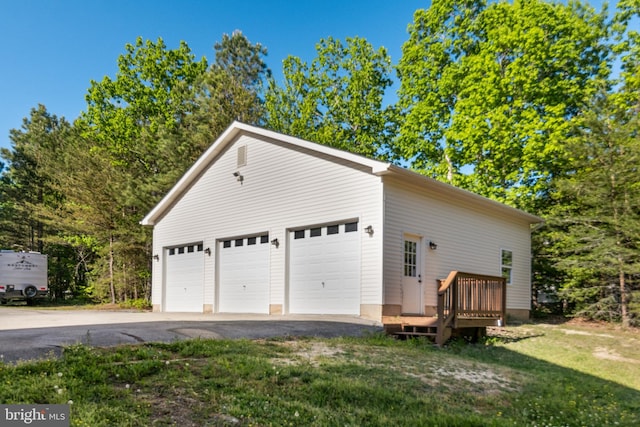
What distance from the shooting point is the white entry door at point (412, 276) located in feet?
34.0

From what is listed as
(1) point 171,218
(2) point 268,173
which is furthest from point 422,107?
(1) point 171,218

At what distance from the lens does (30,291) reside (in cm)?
2306

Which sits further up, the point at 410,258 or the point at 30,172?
the point at 30,172

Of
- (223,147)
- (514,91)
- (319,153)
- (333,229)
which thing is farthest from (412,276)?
(514,91)

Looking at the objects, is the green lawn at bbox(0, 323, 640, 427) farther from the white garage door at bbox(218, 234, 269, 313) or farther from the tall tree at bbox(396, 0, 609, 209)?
the tall tree at bbox(396, 0, 609, 209)

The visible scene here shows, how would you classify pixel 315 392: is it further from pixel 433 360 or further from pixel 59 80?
pixel 59 80

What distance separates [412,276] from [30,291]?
2223cm

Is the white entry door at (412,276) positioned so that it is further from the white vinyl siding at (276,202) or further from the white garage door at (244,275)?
the white garage door at (244,275)

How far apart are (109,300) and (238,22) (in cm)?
2140

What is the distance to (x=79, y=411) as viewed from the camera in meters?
2.98

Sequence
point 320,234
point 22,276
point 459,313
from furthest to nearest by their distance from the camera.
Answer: point 22,276
point 320,234
point 459,313

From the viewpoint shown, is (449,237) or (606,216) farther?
(606,216)

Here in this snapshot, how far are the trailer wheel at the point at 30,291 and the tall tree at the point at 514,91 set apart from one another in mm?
22253

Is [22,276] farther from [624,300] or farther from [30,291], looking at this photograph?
[624,300]
